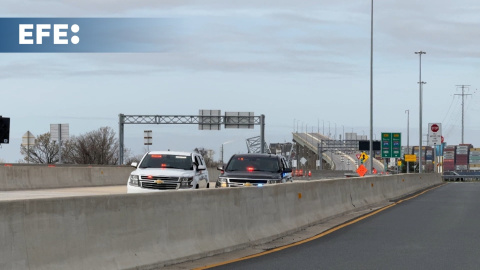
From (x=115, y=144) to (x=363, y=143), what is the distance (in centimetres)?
4175

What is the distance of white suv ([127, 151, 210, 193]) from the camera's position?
1042 inches

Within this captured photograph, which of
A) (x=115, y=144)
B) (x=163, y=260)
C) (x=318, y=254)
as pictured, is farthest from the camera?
(x=115, y=144)

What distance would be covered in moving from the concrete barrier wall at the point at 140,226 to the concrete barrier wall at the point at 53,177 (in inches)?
698

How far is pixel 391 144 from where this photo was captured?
228 feet

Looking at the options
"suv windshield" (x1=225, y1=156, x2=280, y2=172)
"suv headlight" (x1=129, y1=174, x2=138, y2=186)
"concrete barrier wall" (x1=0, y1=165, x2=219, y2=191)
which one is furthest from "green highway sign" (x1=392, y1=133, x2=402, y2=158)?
"suv headlight" (x1=129, y1=174, x2=138, y2=186)

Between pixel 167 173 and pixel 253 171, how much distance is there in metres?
2.91

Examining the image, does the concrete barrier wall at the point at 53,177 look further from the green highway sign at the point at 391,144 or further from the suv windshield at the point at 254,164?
the green highway sign at the point at 391,144

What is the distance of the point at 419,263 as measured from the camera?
13141 mm

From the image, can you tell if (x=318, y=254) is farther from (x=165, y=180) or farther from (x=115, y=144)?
(x=115, y=144)

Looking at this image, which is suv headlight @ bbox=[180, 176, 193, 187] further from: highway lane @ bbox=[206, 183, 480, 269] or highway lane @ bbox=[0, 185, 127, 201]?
highway lane @ bbox=[206, 183, 480, 269]

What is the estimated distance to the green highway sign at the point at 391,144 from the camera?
6906 centimetres

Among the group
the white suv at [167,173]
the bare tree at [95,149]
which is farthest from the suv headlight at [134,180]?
the bare tree at [95,149]

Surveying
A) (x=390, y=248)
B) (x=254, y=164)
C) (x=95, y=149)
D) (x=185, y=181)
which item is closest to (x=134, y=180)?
(x=185, y=181)

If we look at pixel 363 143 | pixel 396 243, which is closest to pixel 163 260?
pixel 396 243
